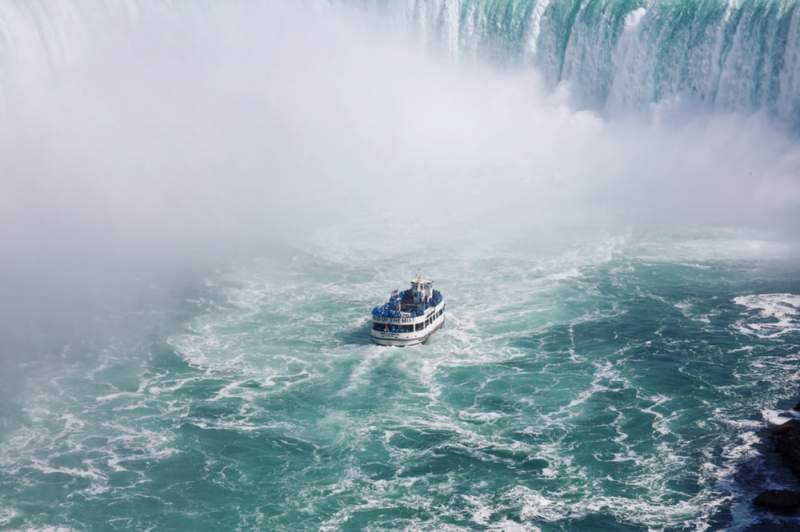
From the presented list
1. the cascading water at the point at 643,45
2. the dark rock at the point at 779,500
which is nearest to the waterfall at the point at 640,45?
the cascading water at the point at 643,45

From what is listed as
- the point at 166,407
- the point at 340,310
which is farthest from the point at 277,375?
the point at 340,310

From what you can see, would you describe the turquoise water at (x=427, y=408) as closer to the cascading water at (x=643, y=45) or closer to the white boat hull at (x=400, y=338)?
the white boat hull at (x=400, y=338)

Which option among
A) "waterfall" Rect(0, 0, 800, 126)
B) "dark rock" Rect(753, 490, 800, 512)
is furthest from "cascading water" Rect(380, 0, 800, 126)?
"dark rock" Rect(753, 490, 800, 512)

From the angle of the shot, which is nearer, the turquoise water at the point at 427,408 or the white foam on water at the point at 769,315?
the turquoise water at the point at 427,408

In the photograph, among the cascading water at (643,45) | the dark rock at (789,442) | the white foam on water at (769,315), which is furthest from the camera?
the cascading water at (643,45)

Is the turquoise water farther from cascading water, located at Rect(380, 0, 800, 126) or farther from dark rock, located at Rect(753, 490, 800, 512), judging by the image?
cascading water, located at Rect(380, 0, 800, 126)

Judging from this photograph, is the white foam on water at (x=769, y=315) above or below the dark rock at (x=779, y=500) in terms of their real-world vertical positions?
above
